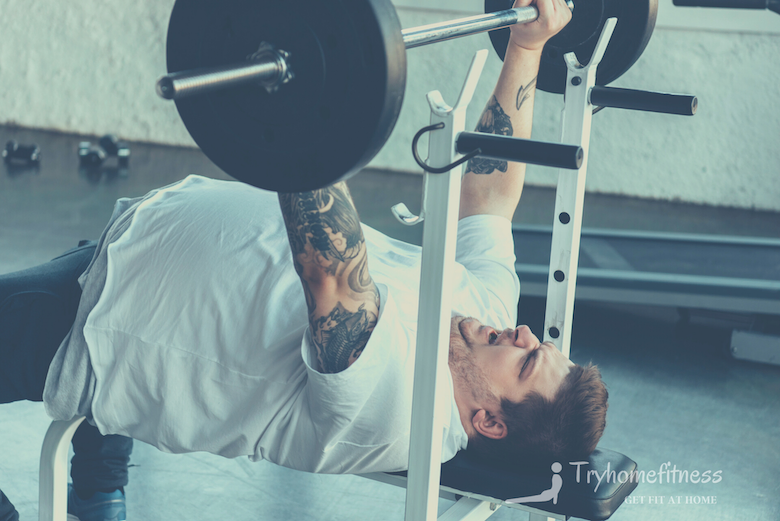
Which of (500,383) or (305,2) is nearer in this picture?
(305,2)

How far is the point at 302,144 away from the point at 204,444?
1.95 ft

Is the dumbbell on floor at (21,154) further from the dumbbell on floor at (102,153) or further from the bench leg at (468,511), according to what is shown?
the bench leg at (468,511)

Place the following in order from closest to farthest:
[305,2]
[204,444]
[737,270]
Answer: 1. [305,2]
2. [204,444]
3. [737,270]

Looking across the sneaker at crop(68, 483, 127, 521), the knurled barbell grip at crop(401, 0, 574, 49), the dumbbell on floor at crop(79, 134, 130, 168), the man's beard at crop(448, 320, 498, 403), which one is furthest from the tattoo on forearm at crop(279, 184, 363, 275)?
the dumbbell on floor at crop(79, 134, 130, 168)

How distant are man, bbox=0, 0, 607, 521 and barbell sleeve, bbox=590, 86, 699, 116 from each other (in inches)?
19.3

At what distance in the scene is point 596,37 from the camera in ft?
5.45

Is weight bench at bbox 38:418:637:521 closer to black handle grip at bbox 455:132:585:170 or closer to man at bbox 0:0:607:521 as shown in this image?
man at bbox 0:0:607:521

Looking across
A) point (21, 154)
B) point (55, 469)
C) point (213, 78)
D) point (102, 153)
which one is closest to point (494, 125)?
point (213, 78)

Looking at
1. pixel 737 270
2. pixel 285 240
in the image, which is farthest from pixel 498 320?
pixel 737 270

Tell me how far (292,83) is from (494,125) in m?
0.80

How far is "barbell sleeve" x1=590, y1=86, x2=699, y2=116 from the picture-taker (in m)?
1.42

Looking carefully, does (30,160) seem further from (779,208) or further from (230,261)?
(779,208)

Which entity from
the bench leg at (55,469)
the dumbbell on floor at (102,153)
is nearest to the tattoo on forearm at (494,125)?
the bench leg at (55,469)

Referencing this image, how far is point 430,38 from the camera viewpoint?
1.15 m
